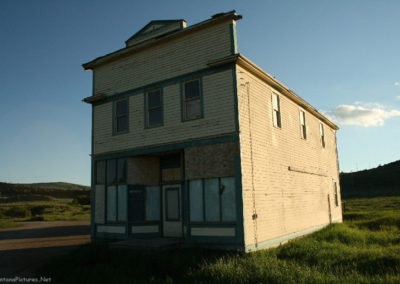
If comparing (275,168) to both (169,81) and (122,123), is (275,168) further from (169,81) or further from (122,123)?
(122,123)

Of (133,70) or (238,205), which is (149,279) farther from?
(133,70)

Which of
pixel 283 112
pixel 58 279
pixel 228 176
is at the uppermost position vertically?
pixel 283 112

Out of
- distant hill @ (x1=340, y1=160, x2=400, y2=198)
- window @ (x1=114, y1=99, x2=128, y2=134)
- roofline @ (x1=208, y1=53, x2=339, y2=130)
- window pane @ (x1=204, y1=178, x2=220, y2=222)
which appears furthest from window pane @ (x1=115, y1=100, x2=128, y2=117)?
distant hill @ (x1=340, y1=160, x2=400, y2=198)

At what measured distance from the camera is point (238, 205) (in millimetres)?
11578

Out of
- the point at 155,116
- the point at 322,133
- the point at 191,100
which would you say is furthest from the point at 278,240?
the point at 322,133

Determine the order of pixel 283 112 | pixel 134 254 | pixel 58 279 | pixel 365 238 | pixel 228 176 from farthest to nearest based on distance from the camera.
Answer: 1. pixel 283 112
2. pixel 365 238
3. pixel 228 176
4. pixel 134 254
5. pixel 58 279

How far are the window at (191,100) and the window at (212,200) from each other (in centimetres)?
264

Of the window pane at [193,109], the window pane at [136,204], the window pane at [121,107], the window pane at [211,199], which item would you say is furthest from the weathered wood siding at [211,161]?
the window pane at [121,107]

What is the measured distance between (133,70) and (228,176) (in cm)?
712

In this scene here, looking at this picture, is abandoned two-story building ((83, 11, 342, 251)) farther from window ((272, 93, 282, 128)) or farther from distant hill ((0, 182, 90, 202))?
distant hill ((0, 182, 90, 202))

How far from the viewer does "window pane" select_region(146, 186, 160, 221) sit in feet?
49.2

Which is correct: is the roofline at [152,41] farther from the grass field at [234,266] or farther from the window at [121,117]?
the grass field at [234,266]

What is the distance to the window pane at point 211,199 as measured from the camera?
12180 millimetres

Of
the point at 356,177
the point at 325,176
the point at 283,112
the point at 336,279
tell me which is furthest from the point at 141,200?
the point at 356,177
